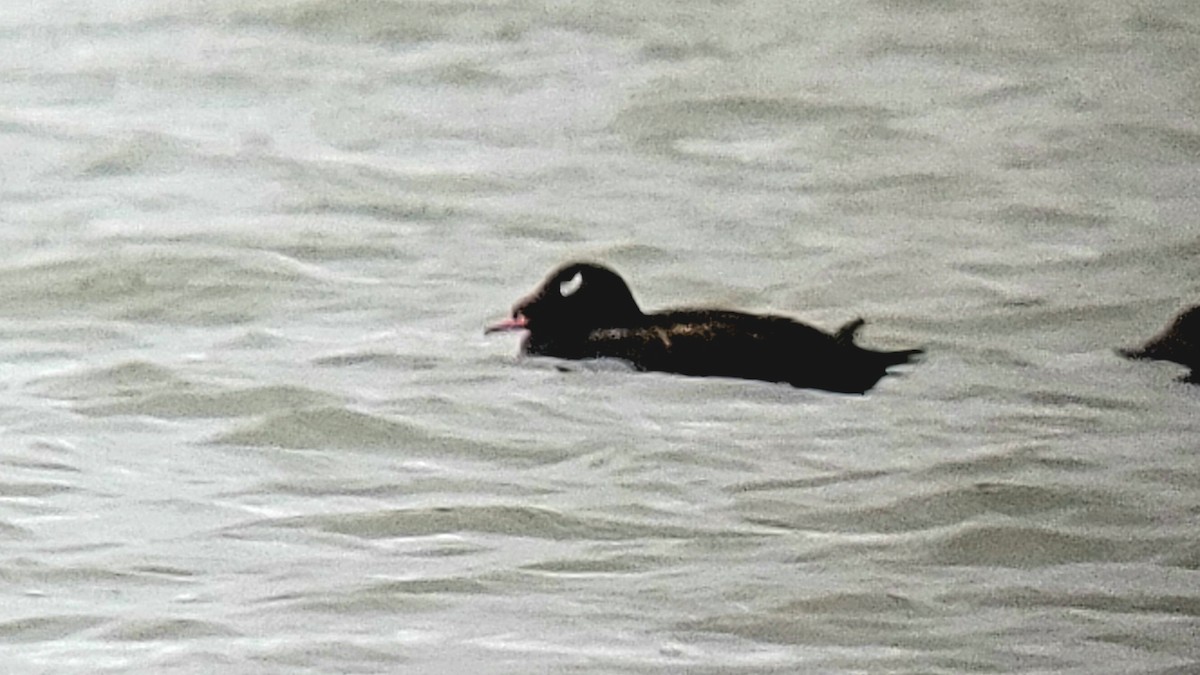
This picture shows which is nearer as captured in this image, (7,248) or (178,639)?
(178,639)

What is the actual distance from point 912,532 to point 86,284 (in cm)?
63

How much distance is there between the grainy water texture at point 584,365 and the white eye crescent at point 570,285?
0.03m

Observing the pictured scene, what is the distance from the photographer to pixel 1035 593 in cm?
139

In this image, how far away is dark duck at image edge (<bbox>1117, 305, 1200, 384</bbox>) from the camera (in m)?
1.56

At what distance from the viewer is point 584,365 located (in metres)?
1.60

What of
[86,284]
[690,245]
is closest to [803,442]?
[690,245]

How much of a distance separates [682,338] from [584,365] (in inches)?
3.0

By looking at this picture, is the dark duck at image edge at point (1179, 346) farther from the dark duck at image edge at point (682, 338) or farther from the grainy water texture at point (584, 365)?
the dark duck at image edge at point (682, 338)

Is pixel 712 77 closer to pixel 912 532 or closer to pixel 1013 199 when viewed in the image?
pixel 1013 199

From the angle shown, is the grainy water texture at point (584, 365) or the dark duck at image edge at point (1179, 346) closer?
the grainy water texture at point (584, 365)

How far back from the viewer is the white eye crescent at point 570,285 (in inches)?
62.8

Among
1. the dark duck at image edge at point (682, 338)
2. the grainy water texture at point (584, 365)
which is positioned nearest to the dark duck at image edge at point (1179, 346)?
the grainy water texture at point (584, 365)

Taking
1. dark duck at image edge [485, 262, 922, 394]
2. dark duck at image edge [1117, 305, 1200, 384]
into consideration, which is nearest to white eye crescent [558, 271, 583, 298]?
dark duck at image edge [485, 262, 922, 394]

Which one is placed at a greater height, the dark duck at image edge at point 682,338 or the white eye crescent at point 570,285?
the white eye crescent at point 570,285
